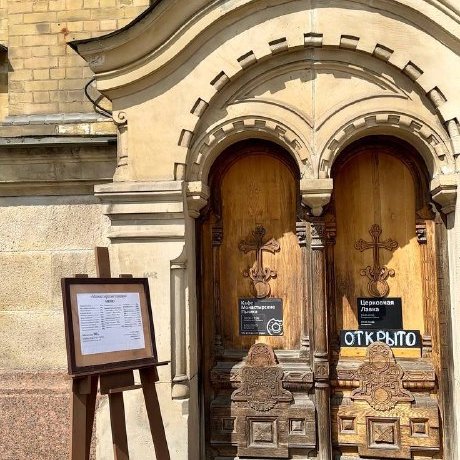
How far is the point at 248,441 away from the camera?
4.96 meters

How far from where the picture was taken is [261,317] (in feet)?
Answer: 16.8

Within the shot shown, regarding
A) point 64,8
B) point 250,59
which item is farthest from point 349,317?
point 64,8

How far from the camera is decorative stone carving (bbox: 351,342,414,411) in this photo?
4.81 m

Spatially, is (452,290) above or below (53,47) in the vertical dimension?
below

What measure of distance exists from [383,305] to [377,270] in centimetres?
Result: 32

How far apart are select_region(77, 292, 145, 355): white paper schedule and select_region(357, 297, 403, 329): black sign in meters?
2.13

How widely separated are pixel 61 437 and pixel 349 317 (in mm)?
2984

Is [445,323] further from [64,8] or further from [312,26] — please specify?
[64,8]

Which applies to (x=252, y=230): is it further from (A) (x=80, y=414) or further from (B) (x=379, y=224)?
(A) (x=80, y=414)

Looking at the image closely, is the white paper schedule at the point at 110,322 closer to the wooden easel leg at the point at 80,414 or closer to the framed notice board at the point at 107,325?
the framed notice board at the point at 107,325

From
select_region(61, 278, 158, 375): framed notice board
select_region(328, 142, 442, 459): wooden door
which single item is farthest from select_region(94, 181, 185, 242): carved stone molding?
select_region(328, 142, 442, 459): wooden door

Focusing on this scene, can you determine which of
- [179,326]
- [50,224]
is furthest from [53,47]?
[179,326]

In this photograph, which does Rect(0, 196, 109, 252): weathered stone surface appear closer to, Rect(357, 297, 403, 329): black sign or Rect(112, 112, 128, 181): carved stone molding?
Rect(112, 112, 128, 181): carved stone molding

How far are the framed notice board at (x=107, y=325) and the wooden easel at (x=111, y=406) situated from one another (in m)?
A: 0.09
